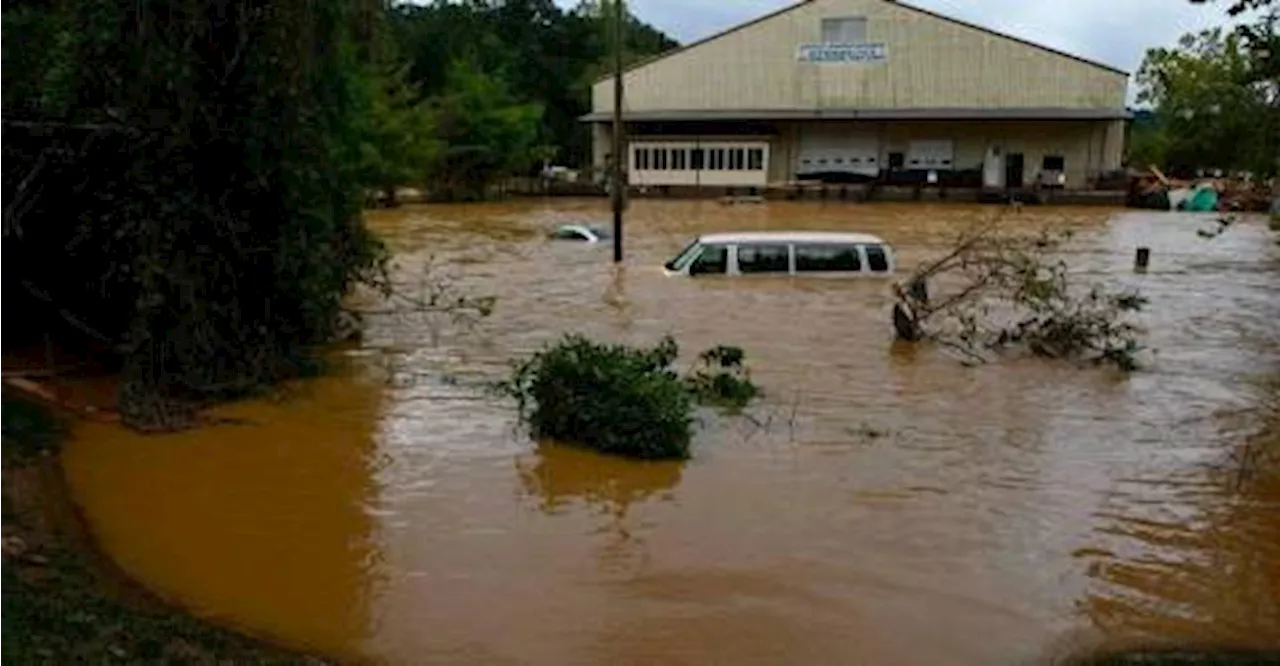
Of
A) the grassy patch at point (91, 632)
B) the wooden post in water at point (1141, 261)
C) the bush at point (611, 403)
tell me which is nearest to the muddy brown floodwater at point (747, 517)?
the bush at point (611, 403)

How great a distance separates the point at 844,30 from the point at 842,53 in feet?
3.89

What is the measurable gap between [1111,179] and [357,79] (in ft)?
174

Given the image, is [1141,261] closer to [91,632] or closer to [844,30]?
[91,632]

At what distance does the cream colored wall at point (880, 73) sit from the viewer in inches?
2611

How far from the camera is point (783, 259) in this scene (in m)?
27.4

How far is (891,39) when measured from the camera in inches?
2667

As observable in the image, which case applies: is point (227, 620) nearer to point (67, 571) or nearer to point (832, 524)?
point (67, 571)

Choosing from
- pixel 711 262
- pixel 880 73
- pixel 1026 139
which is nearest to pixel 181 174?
pixel 711 262

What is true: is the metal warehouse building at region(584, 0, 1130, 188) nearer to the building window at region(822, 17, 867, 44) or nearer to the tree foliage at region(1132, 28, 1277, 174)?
the building window at region(822, 17, 867, 44)

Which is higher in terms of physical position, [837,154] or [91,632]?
[837,154]

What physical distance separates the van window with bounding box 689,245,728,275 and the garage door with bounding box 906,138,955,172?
144 feet

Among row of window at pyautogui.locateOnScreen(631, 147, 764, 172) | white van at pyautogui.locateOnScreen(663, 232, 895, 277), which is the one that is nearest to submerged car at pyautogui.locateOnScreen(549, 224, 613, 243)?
white van at pyautogui.locateOnScreen(663, 232, 895, 277)

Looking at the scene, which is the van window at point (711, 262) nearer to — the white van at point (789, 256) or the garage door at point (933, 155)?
the white van at point (789, 256)

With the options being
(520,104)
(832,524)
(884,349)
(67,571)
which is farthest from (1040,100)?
(67,571)
